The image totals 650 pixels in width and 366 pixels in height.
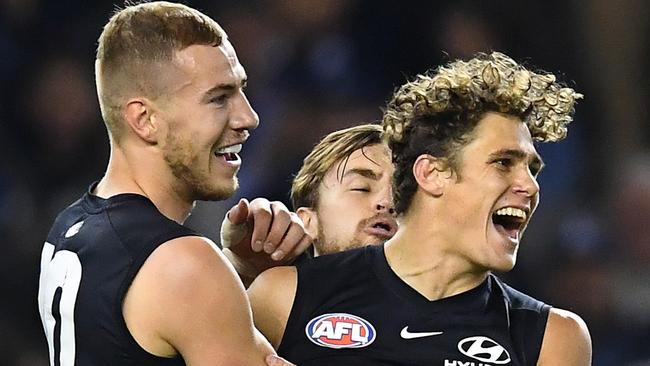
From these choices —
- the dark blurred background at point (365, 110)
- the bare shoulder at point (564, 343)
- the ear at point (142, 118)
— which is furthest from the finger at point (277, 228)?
the dark blurred background at point (365, 110)

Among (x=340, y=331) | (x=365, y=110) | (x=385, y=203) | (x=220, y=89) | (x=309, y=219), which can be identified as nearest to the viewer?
(x=220, y=89)

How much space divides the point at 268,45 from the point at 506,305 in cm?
343

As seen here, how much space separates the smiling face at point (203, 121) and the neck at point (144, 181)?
23mm

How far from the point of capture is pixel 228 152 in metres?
2.93

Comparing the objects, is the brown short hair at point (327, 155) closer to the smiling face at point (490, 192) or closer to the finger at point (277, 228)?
the finger at point (277, 228)

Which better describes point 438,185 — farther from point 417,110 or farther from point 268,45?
point 268,45

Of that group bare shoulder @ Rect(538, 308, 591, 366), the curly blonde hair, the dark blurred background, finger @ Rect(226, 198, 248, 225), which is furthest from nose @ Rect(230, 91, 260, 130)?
the dark blurred background

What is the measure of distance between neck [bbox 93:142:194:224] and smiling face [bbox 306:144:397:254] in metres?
0.80

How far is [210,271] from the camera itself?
2.60 metres

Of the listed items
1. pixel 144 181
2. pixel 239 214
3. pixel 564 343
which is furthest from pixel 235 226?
pixel 564 343

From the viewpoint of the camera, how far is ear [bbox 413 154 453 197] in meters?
3.15

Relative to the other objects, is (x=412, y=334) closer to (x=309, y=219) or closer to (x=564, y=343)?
(x=564, y=343)

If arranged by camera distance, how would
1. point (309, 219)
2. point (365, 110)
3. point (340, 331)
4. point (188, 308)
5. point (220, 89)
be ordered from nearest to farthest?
1. point (188, 308)
2. point (220, 89)
3. point (340, 331)
4. point (309, 219)
5. point (365, 110)

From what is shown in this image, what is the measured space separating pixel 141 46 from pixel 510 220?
109 centimetres
